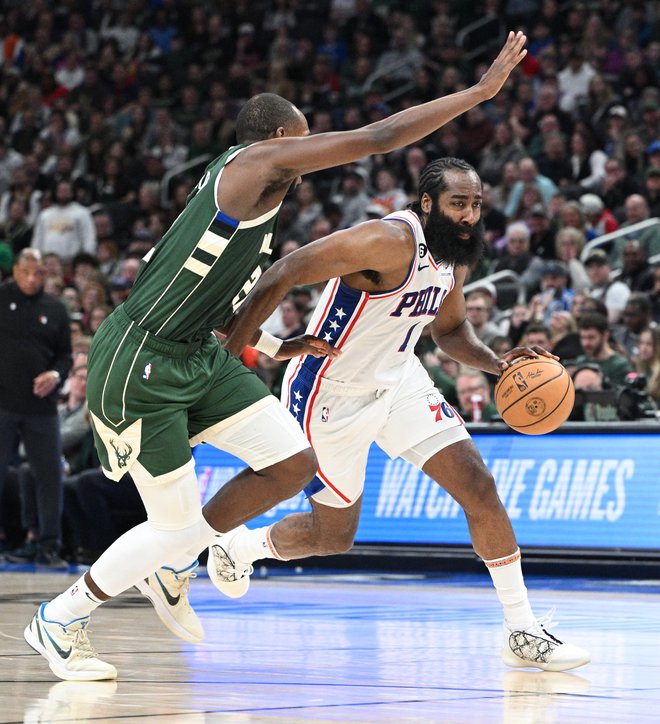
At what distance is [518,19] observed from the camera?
1775 cm

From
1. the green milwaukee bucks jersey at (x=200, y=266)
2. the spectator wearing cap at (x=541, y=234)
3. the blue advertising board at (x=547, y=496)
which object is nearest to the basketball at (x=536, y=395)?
the green milwaukee bucks jersey at (x=200, y=266)

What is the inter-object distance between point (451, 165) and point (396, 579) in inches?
192

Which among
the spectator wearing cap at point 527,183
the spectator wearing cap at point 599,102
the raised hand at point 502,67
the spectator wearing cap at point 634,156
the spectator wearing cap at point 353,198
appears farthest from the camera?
the spectator wearing cap at point 353,198

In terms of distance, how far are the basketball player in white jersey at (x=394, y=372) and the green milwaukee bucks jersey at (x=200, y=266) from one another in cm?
43

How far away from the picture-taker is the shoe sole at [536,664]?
17.2 ft

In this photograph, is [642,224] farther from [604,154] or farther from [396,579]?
[396,579]

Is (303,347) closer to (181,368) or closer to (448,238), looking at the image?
(448,238)

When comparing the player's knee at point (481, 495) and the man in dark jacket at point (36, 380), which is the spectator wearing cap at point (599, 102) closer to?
the man in dark jacket at point (36, 380)

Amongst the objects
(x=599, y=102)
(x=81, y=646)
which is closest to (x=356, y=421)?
(x=81, y=646)

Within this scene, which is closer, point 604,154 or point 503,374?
point 503,374

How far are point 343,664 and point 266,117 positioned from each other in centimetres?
204

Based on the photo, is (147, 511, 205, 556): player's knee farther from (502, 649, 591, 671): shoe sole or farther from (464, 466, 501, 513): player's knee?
(502, 649, 591, 671): shoe sole

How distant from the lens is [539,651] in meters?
5.29

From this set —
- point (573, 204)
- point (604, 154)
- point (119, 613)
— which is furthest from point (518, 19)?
point (119, 613)
